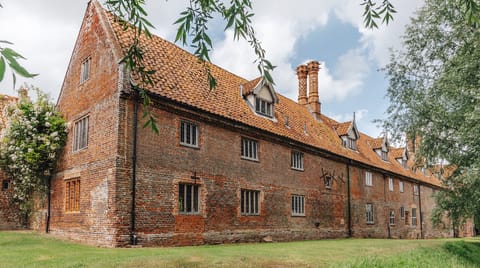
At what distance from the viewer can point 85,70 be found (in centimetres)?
1722

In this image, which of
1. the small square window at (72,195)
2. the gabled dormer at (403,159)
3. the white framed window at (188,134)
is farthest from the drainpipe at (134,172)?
the gabled dormer at (403,159)

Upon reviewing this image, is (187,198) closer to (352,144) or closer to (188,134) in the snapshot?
(188,134)

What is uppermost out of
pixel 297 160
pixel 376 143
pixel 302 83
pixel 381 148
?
pixel 302 83

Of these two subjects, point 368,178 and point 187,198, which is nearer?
point 187,198

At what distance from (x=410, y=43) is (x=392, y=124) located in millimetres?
3761

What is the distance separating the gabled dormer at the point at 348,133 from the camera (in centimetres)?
2989

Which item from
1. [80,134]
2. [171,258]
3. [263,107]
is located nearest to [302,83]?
[263,107]

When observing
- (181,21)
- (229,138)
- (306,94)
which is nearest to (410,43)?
(229,138)

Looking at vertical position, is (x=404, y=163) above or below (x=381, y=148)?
below

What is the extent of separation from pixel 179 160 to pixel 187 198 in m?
1.53

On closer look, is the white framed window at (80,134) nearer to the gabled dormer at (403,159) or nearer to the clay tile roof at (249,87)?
the clay tile roof at (249,87)

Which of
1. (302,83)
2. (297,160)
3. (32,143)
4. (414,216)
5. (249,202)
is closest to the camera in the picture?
(32,143)

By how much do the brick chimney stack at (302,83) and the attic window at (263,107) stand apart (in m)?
10.1

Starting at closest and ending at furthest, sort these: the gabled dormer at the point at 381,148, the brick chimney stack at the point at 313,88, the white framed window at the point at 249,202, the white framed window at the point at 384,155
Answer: the white framed window at the point at 249,202 < the brick chimney stack at the point at 313,88 < the gabled dormer at the point at 381,148 < the white framed window at the point at 384,155
